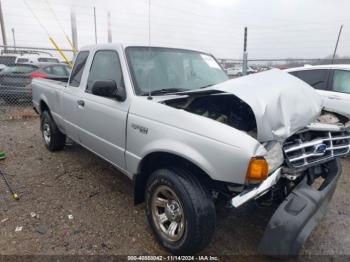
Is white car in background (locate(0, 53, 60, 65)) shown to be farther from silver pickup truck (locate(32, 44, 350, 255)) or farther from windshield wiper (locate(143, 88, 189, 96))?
windshield wiper (locate(143, 88, 189, 96))

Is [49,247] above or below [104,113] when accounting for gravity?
below

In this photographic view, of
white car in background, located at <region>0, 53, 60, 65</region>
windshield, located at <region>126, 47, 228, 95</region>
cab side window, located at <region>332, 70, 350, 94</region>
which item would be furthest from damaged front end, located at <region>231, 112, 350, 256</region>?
white car in background, located at <region>0, 53, 60, 65</region>

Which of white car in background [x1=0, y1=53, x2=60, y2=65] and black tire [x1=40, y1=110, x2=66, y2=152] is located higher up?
white car in background [x1=0, y1=53, x2=60, y2=65]

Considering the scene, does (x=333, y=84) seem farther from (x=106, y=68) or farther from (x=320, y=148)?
(x=106, y=68)

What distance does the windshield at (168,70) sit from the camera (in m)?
3.07

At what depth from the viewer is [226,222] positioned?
319 cm

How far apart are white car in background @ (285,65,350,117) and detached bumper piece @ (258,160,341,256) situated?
364cm

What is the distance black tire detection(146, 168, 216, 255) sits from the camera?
2.25 metres

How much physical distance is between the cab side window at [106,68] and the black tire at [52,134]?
1731mm

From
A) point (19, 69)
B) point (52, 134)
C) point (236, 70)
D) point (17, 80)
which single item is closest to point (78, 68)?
point (52, 134)

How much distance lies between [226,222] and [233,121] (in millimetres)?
1224

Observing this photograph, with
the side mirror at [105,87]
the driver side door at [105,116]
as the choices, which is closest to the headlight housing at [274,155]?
the driver side door at [105,116]

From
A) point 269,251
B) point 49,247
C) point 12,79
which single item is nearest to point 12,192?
point 49,247

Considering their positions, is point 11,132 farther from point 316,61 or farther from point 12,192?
point 316,61
